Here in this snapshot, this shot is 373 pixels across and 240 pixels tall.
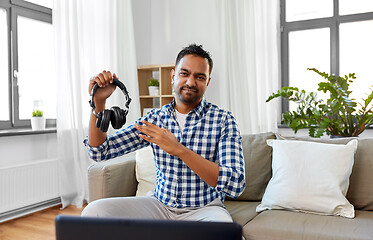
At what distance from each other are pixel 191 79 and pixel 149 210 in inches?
22.4

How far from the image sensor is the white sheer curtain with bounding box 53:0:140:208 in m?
3.29

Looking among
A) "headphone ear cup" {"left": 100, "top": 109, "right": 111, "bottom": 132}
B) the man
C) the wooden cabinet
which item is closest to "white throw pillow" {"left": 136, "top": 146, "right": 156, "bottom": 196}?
the man

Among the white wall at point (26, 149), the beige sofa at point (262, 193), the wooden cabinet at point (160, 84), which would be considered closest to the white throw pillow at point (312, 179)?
the beige sofa at point (262, 193)

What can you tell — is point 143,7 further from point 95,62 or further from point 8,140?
point 8,140

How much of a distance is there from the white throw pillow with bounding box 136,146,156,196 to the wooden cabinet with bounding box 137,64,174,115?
6.88ft

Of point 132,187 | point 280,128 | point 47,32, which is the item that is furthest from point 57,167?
point 280,128

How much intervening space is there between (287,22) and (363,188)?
2.68 m

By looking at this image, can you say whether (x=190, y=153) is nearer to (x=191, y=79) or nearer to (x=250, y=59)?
(x=191, y=79)

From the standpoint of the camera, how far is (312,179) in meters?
1.73

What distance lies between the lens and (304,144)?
184 cm

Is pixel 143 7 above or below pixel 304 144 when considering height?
above

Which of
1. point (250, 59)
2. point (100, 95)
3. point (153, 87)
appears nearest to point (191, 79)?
point (100, 95)

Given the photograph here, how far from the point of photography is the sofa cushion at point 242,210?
169cm

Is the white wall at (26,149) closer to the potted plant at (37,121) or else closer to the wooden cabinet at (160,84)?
the potted plant at (37,121)
